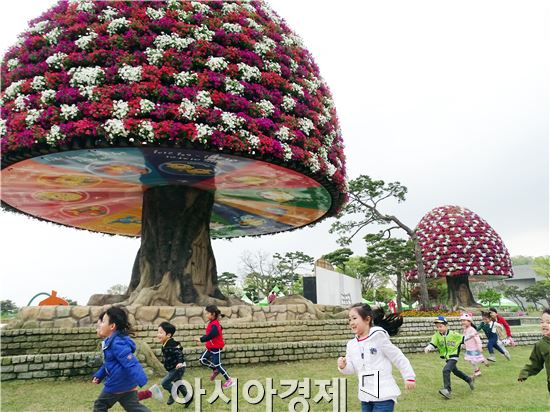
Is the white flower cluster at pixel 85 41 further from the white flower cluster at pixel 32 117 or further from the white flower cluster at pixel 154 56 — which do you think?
the white flower cluster at pixel 32 117

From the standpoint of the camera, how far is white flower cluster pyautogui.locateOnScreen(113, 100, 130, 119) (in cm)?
1128

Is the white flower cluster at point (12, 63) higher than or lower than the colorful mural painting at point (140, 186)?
higher

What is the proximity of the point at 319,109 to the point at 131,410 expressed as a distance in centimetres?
1138

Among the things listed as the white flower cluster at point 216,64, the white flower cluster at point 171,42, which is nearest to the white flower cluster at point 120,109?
the white flower cluster at point 171,42

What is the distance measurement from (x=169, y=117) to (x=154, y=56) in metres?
1.85

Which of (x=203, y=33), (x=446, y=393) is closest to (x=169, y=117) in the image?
(x=203, y=33)

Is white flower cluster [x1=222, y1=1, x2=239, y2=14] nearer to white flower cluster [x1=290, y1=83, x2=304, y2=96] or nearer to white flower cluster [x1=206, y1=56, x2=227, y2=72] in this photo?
white flower cluster [x1=206, y1=56, x2=227, y2=72]

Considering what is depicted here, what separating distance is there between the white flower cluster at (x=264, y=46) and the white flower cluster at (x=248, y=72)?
814 millimetres

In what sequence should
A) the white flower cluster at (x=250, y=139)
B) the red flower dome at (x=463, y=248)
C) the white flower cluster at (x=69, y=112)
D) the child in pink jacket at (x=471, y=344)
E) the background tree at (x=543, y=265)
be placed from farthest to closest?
the background tree at (x=543, y=265), the red flower dome at (x=463, y=248), the white flower cluster at (x=250, y=139), the white flower cluster at (x=69, y=112), the child in pink jacket at (x=471, y=344)

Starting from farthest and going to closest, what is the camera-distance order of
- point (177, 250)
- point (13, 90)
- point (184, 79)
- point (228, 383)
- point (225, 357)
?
1. point (177, 250)
2. point (13, 90)
3. point (184, 79)
4. point (225, 357)
5. point (228, 383)

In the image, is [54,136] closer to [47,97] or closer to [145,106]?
[47,97]

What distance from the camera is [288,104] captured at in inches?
527

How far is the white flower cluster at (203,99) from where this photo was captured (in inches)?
464

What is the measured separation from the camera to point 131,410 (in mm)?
5074
